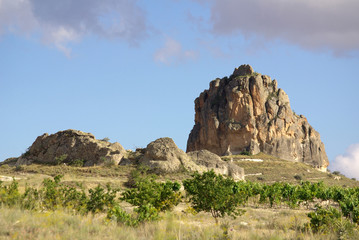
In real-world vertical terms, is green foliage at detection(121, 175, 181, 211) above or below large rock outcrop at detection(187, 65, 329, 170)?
below

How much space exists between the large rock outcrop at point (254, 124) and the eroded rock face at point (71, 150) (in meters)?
47.8

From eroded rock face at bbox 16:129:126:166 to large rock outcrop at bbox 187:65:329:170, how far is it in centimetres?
4776

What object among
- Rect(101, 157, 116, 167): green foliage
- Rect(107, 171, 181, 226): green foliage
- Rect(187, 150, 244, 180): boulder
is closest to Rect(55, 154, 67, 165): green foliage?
Rect(101, 157, 116, 167): green foliage

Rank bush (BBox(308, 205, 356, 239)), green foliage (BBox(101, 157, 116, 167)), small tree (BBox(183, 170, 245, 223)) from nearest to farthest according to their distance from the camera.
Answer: bush (BBox(308, 205, 356, 239)) → small tree (BBox(183, 170, 245, 223)) → green foliage (BBox(101, 157, 116, 167))

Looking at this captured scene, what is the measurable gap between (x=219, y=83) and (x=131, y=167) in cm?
6423

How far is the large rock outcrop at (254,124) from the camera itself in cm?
9025

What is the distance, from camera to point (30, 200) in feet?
44.7

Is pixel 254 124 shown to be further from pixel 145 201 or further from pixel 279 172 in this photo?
pixel 145 201

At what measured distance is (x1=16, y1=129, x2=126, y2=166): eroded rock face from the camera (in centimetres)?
4428

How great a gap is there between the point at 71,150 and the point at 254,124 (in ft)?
172

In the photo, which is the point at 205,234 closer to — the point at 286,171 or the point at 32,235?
the point at 32,235

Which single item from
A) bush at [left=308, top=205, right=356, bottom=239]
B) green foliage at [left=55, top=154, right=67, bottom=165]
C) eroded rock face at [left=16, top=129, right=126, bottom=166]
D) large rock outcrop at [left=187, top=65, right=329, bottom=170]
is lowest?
bush at [left=308, top=205, right=356, bottom=239]

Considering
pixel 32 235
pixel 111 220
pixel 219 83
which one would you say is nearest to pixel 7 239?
pixel 32 235

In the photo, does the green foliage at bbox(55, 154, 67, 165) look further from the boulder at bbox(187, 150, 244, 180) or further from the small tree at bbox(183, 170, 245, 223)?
the small tree at bbox(183, 170, 245, 223)
